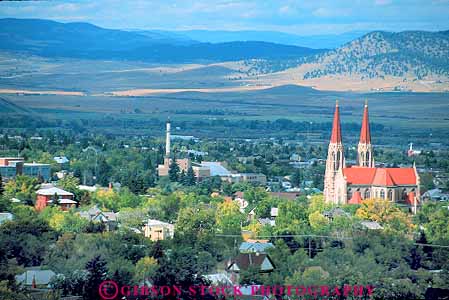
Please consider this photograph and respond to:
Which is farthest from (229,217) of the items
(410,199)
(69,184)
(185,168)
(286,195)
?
(185,168)

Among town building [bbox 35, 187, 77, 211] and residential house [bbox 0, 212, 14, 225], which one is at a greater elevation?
residential house [bbox 0, 212, 14, 225]

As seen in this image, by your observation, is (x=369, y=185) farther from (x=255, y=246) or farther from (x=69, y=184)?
(x=255, y=246)

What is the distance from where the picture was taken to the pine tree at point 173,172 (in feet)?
188

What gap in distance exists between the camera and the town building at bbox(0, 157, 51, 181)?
5078 centimetres

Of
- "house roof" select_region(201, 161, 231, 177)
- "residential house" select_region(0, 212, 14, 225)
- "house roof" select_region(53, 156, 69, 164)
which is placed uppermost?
"residential house" select_region(0, 212, 14, 225)

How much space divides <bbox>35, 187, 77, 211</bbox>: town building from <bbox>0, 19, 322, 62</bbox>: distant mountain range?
104 m

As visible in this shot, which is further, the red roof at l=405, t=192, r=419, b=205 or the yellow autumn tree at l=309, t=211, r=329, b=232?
the red roof at l=405, t=192, r=419, b=205

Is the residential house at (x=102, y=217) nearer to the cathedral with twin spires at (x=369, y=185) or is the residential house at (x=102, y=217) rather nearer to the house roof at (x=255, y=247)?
the house roof at (x=255, y=247)

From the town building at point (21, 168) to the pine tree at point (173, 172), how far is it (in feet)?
17.0

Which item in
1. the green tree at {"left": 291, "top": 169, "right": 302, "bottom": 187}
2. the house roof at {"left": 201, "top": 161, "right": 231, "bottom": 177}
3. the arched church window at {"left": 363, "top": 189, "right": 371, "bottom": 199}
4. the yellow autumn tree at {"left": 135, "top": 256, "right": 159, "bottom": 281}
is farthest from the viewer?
the house roof at {"left": 201, "top": 161, "right": 231, "bottom": 177}

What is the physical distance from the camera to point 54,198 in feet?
135

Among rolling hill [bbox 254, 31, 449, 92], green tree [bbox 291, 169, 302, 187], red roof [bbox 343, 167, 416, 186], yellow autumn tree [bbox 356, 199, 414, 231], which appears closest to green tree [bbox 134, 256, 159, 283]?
yellow autumn tree [bbox 356, 199, 414, 231]

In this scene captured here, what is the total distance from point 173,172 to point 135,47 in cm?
12386

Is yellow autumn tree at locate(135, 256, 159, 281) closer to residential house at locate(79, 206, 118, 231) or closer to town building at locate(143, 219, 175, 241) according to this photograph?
town building at locate(143, 219, 175, 241)
